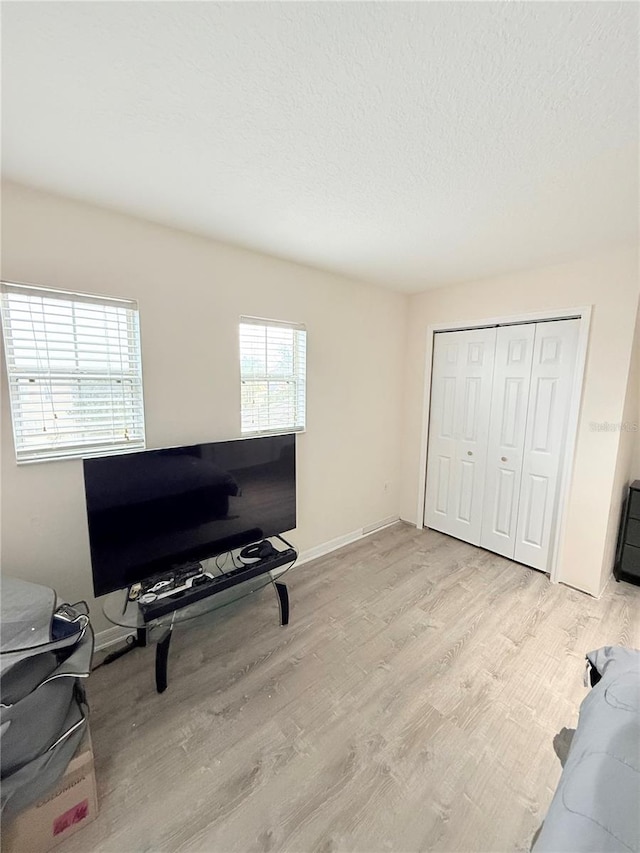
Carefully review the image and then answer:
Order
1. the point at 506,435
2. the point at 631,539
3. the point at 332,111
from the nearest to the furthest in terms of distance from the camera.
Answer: the point at 332,111 < the point at 631,539 < the point at 506,435

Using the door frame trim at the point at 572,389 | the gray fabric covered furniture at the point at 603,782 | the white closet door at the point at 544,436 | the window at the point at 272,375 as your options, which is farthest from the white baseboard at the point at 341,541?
the gray fabric covered furniture at the point at 603,782

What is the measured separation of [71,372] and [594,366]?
3.34 m

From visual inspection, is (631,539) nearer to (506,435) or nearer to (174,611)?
(506,435)

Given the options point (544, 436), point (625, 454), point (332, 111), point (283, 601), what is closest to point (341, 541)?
point (283, 601)

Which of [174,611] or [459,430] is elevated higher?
[459,430]

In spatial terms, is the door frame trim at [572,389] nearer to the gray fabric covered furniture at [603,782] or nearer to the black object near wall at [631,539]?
the black object near wall at [631,539]

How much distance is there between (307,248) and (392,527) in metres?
2.83

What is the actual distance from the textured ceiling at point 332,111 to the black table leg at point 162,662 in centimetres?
220

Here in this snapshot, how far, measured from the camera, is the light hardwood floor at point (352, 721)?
3.86ft

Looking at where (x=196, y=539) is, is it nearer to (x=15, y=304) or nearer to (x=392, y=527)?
(x=15, y=304)

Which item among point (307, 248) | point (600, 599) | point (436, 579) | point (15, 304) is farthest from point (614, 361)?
point (15, 304)

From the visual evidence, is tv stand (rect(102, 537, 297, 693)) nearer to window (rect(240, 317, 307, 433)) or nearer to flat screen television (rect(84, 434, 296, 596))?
flat screen television (rect(84, 434, 296, 596))

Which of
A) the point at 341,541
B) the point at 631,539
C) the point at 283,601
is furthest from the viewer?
the point at 341,541

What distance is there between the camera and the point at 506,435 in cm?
286
